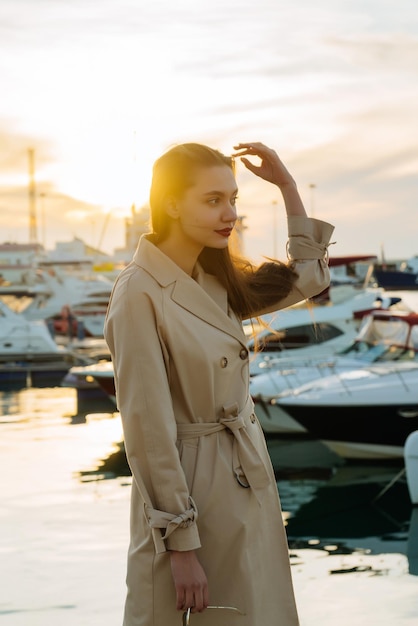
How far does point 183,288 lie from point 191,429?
31 centimetres

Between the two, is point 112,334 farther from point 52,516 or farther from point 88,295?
point 88,295

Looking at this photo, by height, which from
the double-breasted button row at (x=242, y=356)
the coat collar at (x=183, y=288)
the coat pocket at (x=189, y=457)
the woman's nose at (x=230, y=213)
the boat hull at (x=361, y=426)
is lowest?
the boat hull at (x=361, y=426)

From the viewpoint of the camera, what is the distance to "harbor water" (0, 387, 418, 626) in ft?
23.5

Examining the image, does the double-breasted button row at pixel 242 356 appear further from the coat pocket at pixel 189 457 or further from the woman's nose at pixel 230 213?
the woman's nose at pixel 230 213

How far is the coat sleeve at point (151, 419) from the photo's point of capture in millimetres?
2227

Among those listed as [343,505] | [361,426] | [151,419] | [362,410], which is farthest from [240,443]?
[361,426]

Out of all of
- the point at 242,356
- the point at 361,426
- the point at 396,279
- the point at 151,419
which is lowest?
the point at 396,279

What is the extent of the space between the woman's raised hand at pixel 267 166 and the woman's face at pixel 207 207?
254 mm

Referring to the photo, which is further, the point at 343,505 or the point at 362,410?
the point at 362,410

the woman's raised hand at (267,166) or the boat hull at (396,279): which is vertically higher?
the woman's raised hand at (267,166)

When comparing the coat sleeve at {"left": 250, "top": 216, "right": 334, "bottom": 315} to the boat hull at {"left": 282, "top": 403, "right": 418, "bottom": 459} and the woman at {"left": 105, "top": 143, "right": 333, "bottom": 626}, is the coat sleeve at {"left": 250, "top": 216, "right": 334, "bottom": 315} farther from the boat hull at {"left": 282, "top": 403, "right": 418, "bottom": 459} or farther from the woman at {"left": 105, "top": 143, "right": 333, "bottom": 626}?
the boat hull at {"left": 282, "top": 403, "right": 418, "bottom": 459}

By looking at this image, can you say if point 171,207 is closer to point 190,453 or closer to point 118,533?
point 190,453

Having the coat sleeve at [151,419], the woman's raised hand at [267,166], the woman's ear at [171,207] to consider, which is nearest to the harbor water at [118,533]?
the coat sleeve at [151,419]

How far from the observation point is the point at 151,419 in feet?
7.36
